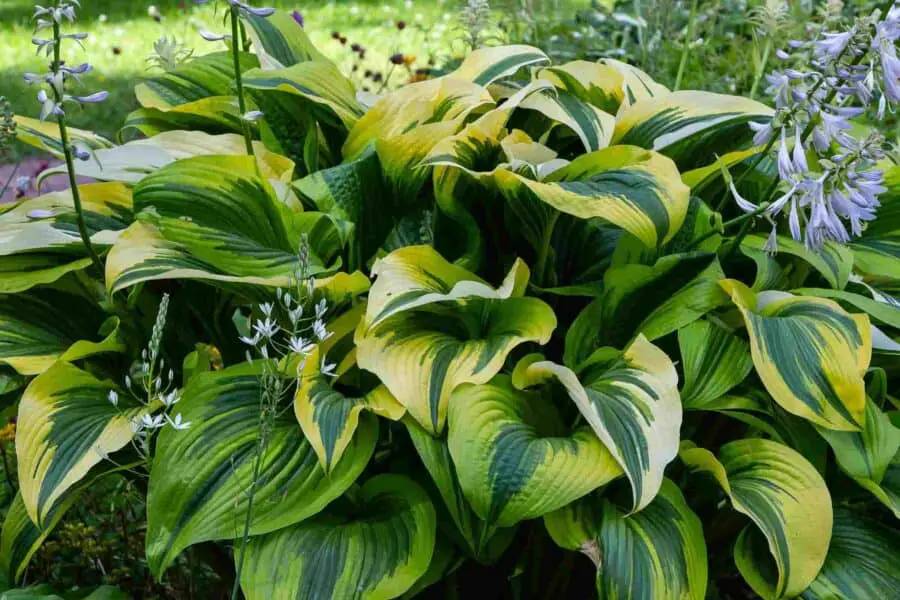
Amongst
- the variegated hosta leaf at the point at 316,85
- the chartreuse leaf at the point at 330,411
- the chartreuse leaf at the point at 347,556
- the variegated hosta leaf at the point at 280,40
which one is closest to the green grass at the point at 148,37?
the variegated hosta leaf at the point at 280,40

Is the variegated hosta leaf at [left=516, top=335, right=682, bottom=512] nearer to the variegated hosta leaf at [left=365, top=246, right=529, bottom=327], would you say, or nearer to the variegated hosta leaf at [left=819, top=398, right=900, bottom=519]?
the variegated hosta leaf at [left=365, top=246, right=529, bottom=327]

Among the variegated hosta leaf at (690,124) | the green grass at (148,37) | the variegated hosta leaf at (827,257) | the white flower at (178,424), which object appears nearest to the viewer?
the white flower at (178,424)

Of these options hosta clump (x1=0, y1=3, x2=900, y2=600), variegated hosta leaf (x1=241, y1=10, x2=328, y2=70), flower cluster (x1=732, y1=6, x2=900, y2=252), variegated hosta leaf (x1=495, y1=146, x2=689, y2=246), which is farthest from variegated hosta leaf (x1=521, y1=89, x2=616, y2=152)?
variegated hosta leaf (x1=241, y1=10, x2=328, y2=70)

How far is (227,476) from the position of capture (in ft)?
5.90

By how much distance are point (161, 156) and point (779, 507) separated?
4.67ft

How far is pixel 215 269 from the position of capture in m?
2.01

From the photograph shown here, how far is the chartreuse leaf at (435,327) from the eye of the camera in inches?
70.7

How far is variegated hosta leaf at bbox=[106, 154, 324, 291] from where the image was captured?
77.0 inches

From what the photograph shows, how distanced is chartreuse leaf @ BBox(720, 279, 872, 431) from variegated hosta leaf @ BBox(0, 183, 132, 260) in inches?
48.2

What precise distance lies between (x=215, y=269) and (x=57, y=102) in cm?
41

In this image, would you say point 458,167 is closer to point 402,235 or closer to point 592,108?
point 402,235

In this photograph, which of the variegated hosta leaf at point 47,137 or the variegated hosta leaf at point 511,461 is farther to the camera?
the variegated hosta leaf at point 47,137

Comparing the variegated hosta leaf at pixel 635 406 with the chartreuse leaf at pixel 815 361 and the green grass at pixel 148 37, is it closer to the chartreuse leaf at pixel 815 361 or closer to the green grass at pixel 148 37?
the chartreuse leaf at pixel 815 361

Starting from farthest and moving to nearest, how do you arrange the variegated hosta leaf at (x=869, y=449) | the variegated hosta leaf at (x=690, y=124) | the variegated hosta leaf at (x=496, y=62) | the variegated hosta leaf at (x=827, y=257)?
the variegated hosta leaf at (x=496, y=62) → the variegated hosta leaf at (x=690, y=124) → the variegated hosta leaf at (x=827, y=257) → the variegated hosta leaf at (x=869, y=449)
